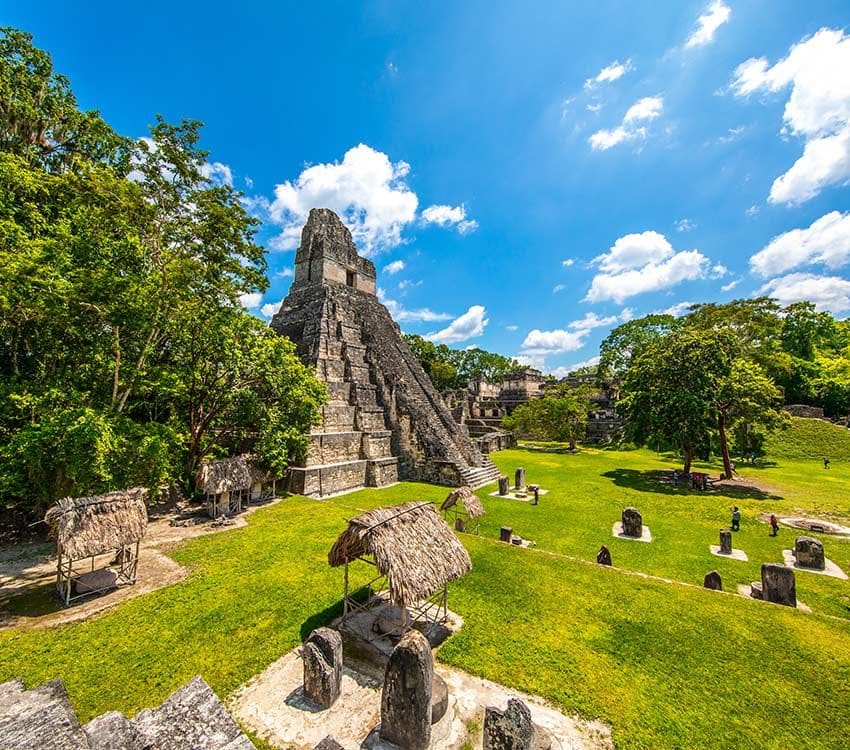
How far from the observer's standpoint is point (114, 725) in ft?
10.7

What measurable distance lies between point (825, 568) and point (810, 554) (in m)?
0.45

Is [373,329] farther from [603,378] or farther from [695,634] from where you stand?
[603,378]

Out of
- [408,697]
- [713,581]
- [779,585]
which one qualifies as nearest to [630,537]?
[713,581]

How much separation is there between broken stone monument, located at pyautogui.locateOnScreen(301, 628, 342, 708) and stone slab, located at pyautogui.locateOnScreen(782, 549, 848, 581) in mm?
11551

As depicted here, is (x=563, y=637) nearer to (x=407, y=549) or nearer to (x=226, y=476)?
(x=407, y=549)

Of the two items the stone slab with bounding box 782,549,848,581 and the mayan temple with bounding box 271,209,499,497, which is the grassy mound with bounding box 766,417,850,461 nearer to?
the stone slab with bounding box 782,549,848,581

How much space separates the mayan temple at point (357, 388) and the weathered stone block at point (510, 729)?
12.3 meters

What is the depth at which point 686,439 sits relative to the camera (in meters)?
18.3

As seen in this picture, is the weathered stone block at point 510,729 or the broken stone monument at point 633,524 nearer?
the weathered stone block at point 510,729

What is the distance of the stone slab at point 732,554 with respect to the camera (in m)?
10.4

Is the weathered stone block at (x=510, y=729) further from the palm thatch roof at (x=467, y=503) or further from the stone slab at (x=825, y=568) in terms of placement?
the stone slab at (x=825, y=568)

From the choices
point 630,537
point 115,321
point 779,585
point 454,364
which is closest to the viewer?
point 779,585

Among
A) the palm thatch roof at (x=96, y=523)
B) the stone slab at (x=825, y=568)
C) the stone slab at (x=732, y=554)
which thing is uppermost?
the palm thatch roof at (x=96, y=523)

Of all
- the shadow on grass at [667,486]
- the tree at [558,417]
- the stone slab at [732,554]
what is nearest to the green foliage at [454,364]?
the tree at [558,417]
